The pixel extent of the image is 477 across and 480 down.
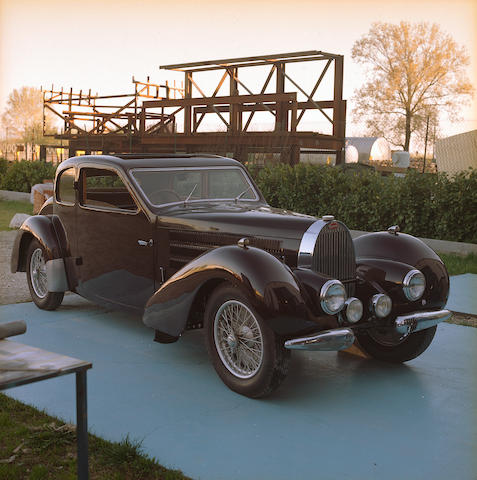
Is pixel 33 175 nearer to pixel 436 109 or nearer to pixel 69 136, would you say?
pixel 69 136

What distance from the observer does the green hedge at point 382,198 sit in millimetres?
10648

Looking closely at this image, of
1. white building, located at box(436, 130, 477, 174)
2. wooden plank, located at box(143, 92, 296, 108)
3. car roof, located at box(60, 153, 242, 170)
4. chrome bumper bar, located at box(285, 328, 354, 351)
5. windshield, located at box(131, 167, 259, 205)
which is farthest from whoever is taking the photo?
white building, located at box(436, 130, 477, 174)

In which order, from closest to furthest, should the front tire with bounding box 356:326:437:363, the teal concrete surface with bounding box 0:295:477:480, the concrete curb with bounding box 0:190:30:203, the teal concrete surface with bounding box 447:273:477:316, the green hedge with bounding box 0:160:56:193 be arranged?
the teal concrete surface with bounding box 0:295:477:480
the front tire with bounding box 356:326:437:363
the teal concrete surface with bounding box 447:273:477:316
the concrete curb with bounding box 0:190:30:203
the green hedge with bounding box 0:160:56:193

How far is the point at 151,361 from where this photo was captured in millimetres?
5035

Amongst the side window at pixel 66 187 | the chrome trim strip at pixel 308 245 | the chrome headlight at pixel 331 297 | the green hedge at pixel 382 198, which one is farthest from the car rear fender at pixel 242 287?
the green hedge at pixel 382 198

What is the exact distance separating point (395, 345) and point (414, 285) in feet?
2.06

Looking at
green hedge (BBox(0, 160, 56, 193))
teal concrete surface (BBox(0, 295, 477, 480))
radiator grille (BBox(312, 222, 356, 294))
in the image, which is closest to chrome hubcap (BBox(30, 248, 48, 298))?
teal concrete surface (BBox(0, 295, 477, 480))

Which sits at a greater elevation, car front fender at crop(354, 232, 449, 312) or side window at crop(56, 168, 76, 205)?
side window at crop(56, 168, 76, 205)

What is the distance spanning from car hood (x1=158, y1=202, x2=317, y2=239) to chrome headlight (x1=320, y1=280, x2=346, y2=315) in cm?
59

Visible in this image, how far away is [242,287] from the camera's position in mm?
4164

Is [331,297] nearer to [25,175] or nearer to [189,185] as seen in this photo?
[189,185]

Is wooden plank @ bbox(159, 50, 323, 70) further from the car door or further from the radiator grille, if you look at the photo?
the radiator grille

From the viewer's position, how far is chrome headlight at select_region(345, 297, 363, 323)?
4309mm

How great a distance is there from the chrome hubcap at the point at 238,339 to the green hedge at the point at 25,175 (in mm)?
16635
